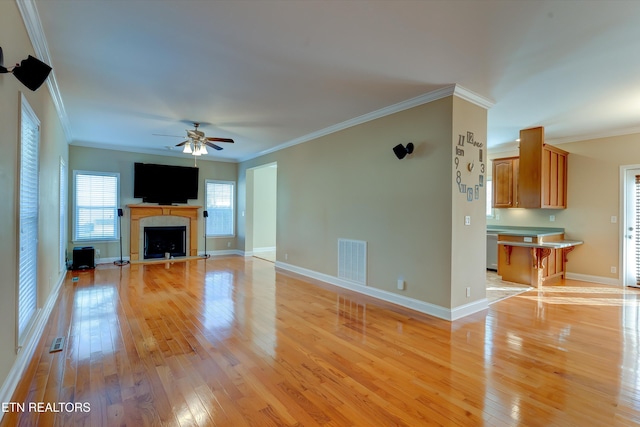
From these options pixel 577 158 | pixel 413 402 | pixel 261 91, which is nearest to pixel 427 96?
pixel 261 91

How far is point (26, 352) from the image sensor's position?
2.55 m

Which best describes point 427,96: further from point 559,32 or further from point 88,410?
point 88,410

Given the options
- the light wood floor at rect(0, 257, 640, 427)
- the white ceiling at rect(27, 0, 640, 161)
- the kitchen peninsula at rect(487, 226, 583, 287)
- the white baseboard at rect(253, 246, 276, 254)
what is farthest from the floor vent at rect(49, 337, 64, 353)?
the kitchen peninsula at rect(487, 226, 583, 287)

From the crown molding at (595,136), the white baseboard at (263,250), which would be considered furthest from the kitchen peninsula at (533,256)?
the white baseboard at (263,250)

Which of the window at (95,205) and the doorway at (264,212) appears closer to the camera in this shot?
the window at (95,205)

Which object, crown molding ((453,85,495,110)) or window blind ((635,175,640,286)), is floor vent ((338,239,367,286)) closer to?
crown molding ((453,85,495,110))

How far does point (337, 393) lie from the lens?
2170 mm

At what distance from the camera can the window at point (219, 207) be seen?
8.54 m

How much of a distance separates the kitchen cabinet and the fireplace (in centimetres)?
756

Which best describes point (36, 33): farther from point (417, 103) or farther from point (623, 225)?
point (623, 225)

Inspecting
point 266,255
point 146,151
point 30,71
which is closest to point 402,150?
point 30,71

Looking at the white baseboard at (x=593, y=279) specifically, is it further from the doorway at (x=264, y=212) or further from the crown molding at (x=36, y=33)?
the crown molding at (x=36, y=33)

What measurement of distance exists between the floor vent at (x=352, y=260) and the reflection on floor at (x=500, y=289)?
73.5 inches

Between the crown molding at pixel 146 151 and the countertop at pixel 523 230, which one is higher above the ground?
the crown molding at pixel 146 151
